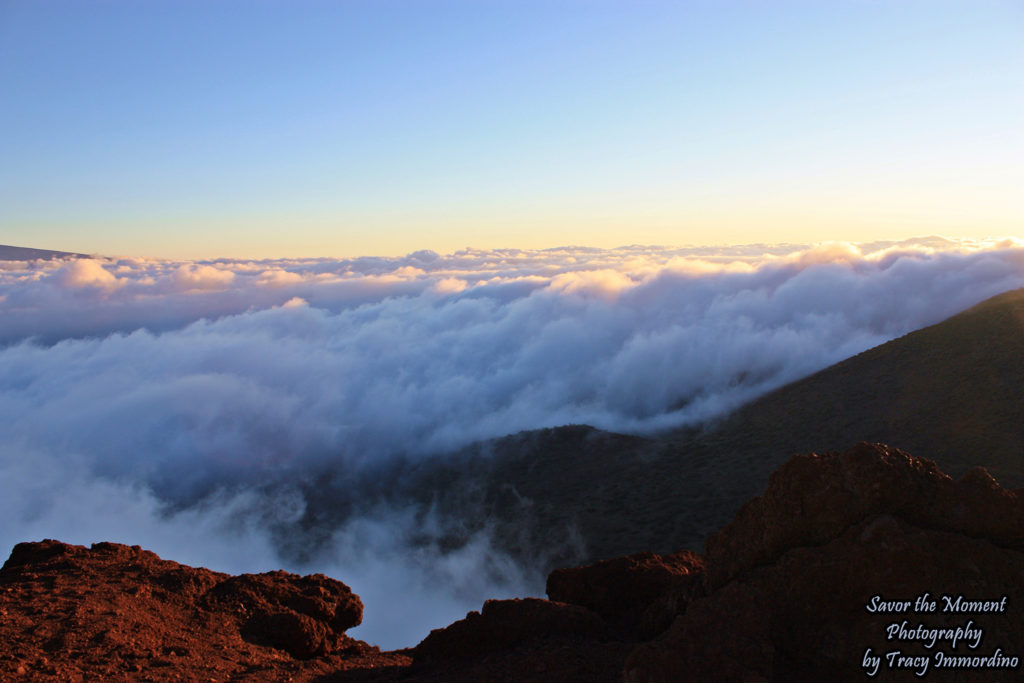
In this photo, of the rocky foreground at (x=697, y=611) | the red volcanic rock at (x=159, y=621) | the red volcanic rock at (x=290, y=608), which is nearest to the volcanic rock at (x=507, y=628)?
the rocky foreground at (x=697, y=611)

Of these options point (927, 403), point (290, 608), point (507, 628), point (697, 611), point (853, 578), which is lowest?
point (927, 403)

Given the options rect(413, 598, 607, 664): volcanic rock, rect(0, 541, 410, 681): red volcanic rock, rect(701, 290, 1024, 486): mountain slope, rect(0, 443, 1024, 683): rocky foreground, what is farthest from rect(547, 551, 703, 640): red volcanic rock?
rect(701, 290, 1024, 486): mountain slope

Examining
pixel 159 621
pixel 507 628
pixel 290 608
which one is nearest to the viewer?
pixel 507 628

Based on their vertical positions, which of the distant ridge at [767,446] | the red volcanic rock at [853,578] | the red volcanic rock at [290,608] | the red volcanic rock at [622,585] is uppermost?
the red volcanic rock at [853,578]

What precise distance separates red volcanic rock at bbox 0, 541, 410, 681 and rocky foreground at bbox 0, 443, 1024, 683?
29mm

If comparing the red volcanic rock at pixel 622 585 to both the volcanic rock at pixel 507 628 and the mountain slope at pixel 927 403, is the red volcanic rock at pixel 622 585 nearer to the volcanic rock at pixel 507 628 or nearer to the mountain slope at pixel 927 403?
the volcanic rock at pixel 507 628

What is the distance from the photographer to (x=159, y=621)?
8797 millimetres

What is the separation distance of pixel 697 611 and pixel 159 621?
23.1 ft

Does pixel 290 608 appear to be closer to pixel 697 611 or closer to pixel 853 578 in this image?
pixel 697 611

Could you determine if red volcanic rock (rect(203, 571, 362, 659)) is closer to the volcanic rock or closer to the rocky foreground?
the rocky foreground

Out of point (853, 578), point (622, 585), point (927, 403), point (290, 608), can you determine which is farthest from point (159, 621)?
point (927, 403)

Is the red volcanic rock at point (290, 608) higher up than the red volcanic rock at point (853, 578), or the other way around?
the red volcanic rock at point (853, 578)

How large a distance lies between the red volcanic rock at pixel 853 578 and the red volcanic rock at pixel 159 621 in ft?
16.9

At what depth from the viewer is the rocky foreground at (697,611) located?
226 inches
